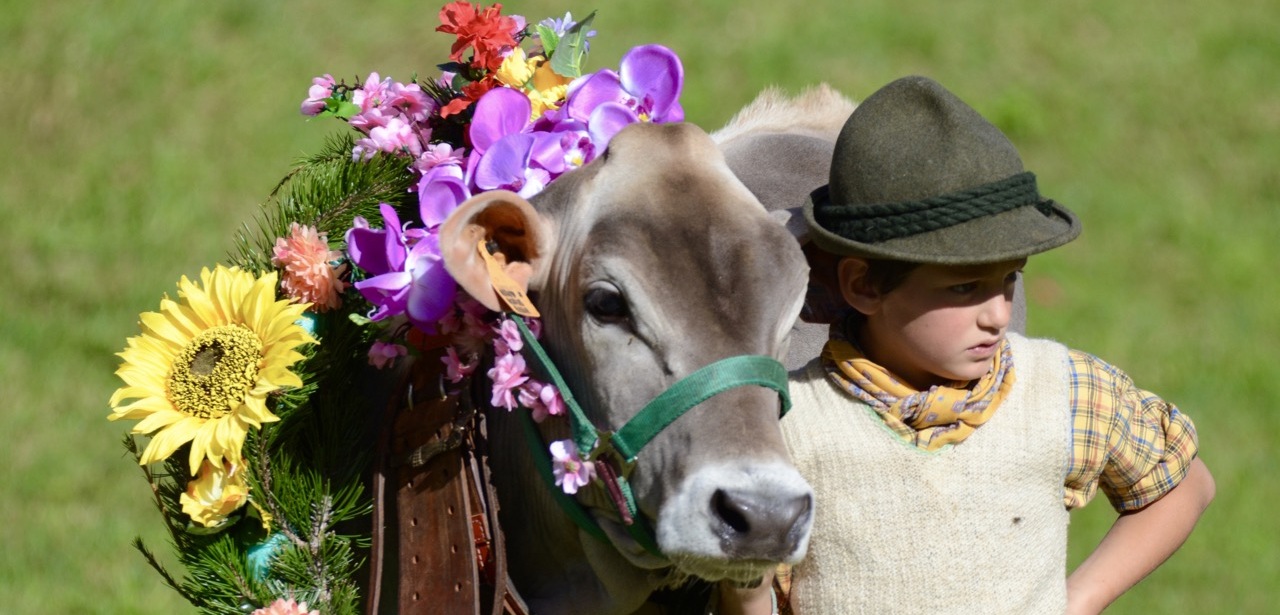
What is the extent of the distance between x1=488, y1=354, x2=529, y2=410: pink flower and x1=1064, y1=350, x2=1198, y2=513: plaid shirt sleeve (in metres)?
1.10

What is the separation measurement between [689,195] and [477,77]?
80 cm

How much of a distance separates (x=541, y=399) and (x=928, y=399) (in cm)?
75

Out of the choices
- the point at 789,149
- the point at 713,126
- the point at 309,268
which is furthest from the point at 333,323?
the point at 713,126

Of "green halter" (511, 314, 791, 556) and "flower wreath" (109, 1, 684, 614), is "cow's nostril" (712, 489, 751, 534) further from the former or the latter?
"flower wreath" (109, 1, 684, 614)

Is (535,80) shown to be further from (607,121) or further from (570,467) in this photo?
(570,467)

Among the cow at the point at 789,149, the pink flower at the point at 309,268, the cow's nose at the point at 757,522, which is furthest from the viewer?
the cow at the point at 789,149

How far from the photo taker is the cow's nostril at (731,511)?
249 centimetres

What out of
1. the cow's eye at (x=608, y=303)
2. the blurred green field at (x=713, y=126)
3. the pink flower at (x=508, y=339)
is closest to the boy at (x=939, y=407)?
the cow's eye at (x=608, y=303)

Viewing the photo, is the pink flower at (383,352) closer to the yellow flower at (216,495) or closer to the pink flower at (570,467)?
the yellow flower at (216,495)

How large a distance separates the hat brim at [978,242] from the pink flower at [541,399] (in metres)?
0.62

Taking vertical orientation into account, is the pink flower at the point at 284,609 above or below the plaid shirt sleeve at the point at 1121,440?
above

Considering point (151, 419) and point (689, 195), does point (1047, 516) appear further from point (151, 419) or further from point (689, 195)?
point (151, 419)

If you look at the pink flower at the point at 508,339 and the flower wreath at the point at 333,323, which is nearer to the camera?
the pink flower at the point at 508,339

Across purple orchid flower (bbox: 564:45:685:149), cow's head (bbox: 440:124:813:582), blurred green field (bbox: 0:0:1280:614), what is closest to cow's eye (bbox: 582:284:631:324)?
cow's head (bbox: 440:124:813:582)
